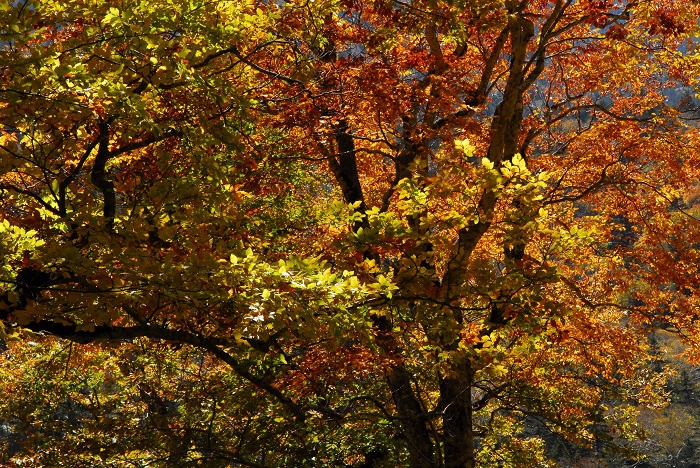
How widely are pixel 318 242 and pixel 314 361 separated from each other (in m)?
2.46

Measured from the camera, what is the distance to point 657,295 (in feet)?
38.7

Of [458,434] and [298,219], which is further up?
[298,219]

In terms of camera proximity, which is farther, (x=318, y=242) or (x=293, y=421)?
(x=318, y=242)

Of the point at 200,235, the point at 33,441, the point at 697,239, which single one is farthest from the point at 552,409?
the point at 33,441

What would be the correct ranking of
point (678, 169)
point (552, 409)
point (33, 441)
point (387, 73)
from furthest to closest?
point (678, 169) → point (552, 409) → point (33, 441) → point (387, 73)

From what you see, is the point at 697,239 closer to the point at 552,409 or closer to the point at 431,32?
the point at 552,409

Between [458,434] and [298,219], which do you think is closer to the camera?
[458,434]

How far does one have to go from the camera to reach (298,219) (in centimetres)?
940

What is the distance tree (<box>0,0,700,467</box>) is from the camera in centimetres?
426

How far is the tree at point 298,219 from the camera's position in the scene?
4262 millimetres

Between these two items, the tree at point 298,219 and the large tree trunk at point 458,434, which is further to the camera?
the large tree trunk at point 458,434

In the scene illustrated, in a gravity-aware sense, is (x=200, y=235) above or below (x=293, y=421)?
above

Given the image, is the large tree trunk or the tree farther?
the large tree trunk

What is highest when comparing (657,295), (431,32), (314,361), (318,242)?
(431,32)
